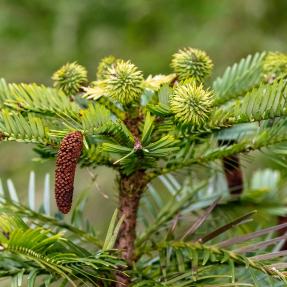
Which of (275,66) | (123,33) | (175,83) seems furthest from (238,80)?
(123,33)

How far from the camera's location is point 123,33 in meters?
3.28

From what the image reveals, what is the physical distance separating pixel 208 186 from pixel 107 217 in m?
1.57

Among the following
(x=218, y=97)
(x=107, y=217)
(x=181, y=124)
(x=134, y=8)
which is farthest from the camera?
(x=134, y=8)

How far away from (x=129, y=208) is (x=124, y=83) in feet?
0.59

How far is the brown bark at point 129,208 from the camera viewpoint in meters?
0.89

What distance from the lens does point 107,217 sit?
268 cm

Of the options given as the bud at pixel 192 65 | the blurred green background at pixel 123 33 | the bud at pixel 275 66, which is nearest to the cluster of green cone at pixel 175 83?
the bud at pixel 192 65

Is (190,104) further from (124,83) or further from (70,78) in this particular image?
(70,78)

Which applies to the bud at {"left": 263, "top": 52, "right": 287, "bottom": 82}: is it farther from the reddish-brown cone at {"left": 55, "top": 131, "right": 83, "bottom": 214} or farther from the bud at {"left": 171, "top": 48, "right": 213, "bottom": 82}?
the reddish-brown cone at {"left": 55, "top": 131, "right": 83, "bottom": 214}

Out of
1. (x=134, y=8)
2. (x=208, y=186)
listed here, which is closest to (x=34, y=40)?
(x=134, y=8)

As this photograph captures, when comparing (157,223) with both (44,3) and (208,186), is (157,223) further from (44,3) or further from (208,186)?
(44,3)

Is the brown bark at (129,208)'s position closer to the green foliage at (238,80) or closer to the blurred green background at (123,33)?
the green foliage at (238,80)

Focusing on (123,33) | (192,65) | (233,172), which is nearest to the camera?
(192,65)

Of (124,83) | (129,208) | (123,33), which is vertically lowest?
(129,208)
